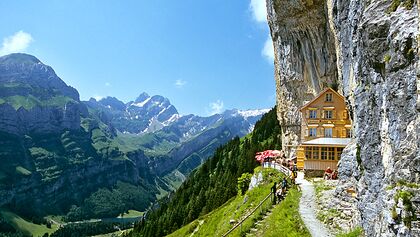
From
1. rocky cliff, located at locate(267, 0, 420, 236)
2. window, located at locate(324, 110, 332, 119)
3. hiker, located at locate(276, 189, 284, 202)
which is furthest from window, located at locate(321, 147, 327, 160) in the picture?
rocky cliff, located at locate(267, 0, 420, 236)

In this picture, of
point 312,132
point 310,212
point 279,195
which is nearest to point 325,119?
point 312,132

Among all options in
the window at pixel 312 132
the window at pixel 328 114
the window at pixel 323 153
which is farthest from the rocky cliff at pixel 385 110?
the window at pixel 312 132

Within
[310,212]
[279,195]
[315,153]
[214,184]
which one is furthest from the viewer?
[214,184]

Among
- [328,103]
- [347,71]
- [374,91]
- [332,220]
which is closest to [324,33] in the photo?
[328,103]

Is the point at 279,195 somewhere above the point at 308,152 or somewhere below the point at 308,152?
below

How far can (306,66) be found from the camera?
66.9m

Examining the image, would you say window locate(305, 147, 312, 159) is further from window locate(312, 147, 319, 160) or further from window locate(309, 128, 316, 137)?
window locate(309, 128, 316, 137)

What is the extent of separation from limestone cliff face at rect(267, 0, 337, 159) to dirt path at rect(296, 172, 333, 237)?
2801 cm

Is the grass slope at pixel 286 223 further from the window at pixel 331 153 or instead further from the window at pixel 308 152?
the window at pixel 331 153

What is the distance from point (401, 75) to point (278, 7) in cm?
5131

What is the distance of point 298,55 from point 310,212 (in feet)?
134

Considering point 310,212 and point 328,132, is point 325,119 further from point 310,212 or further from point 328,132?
point 310,212

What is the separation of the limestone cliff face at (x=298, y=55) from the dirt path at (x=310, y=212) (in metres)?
28.0

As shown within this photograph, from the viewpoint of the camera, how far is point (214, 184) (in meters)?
135
